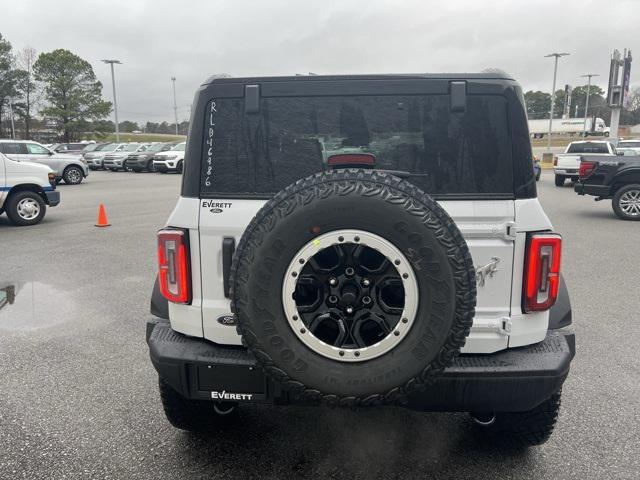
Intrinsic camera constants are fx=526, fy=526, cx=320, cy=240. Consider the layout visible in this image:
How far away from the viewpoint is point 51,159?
67.2 feet

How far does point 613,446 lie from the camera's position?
2.96m

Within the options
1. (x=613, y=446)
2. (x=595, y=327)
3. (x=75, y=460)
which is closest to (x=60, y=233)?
(x=75, y=460)

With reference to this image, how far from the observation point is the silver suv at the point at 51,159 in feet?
58.6

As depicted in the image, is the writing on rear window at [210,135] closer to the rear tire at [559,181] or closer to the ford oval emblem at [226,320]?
the ford oval emblem at [226,320]

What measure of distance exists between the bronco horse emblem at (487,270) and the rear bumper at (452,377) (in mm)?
375

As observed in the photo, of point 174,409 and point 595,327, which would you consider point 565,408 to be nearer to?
point 595,327

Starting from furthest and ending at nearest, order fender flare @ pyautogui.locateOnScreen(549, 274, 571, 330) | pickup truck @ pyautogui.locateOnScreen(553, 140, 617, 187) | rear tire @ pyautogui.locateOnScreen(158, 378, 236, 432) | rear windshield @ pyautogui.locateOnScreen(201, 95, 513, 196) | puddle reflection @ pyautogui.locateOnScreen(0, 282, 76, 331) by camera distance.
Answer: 1. pickup truck @ pyautogui.locateOnScreen(553, 140, 617, 187)
2. puddle reflection @ pyautogui.locateOnScreen(0, 282, 76, 331)
3. rear tire @ pyautogui.locateOnScreen(158, 378, 236, 432)
4. fender flare @ pyautogui.locateOnScreen(549, 274, 571, 330)
5. rear windshield @ pyautogui.locateOnScreen(201, 95, 513, 196)

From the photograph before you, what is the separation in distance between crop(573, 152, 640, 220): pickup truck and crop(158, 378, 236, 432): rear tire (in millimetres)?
11202

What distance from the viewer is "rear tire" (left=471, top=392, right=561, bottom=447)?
2744 mm

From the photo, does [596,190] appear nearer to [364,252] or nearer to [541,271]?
[541,271]

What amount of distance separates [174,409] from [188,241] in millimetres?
1035

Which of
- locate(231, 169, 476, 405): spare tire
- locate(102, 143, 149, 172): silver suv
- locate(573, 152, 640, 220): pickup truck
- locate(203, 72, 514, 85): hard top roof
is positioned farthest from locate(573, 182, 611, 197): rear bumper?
locate(102, 143, 149, 172): silver suv

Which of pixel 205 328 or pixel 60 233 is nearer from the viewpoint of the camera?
pixel 205 328

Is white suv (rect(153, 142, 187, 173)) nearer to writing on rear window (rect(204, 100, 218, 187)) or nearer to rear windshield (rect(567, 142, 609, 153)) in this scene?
rear windshield (rect(567, 142, 609, 153))
